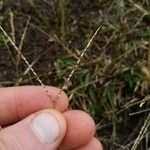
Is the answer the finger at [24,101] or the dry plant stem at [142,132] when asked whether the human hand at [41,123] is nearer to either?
the finger at [24,101]

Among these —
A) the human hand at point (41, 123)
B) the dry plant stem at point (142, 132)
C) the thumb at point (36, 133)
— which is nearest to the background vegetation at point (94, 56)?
the dry plant stem at point (142, 132)

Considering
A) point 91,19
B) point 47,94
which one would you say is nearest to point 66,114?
point 47,94

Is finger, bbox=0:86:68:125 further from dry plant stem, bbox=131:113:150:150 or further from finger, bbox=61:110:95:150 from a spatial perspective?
dry plant stem, bbox=131:113:150:150

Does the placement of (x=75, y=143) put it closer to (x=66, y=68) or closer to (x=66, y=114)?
(x=66, y=114)

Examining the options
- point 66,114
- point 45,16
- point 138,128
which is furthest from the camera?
point 45,16

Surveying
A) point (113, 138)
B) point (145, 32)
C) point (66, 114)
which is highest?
point (145, 32)

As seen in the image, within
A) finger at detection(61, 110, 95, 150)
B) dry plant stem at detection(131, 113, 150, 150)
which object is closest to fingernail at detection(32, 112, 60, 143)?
finger at detection(61, 110, 95, 150)
